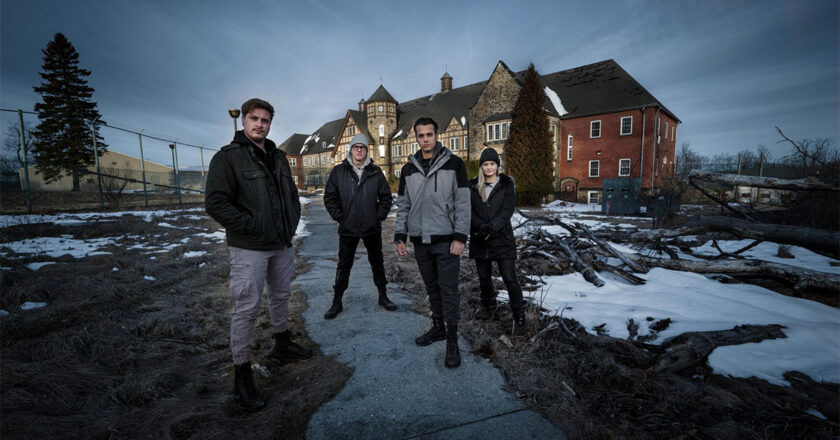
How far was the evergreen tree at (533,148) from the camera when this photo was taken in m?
26.2

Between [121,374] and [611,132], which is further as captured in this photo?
[611,132]

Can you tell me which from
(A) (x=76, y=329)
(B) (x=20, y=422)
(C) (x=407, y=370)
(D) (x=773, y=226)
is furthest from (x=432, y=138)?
(D) (x=773, y=226)

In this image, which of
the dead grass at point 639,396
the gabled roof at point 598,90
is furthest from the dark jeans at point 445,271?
the gabled roof at point 598,90

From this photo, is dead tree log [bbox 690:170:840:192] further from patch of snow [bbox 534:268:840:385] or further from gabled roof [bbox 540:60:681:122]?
gabled roof [bbox 540:60:681:122]

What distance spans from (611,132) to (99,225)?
32270 mm

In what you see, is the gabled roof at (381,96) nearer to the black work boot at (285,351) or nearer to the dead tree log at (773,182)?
the dead tree log at (773,182)

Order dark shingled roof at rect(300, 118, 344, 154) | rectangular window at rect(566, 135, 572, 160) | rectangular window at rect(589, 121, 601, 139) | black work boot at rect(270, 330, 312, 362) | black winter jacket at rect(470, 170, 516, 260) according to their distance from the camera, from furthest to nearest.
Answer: dark shingled roof at rect(300, 118, 344, 154) → rectangular window at rect(566, 135, 572, 160) → rectangular window at rect(589, 121, 601, 139) → black winter jacket at rect(470, 170, 516, 260) → black work boot at rect(270, 330, 312, 362)

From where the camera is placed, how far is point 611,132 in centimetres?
2738

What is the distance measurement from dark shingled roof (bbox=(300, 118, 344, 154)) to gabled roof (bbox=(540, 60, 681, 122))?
32.7 meters

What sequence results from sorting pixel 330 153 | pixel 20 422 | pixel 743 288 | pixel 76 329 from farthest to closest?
pixel 330 153 < pixel 743 288 < pixel 76 329 < pixel 20 422

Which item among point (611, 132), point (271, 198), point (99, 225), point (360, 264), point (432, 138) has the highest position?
point (611, 132)

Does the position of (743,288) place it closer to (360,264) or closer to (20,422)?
(360,264)

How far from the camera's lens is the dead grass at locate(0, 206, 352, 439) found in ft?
6.68

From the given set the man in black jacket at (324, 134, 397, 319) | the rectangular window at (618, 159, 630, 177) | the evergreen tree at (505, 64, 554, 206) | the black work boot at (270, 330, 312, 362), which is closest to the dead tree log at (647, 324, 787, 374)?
the man in black jacket at (324, 134, 397, 319)
